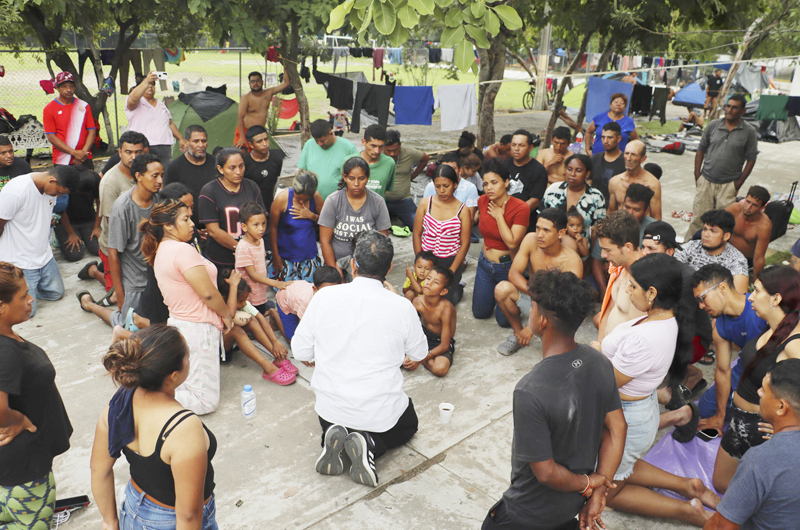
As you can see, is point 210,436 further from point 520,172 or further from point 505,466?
point 520,172

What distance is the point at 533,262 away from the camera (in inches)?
212

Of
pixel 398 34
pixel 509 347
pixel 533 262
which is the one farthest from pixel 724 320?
pixel 398 34

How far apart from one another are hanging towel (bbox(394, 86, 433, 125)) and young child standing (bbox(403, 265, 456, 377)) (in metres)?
4.84

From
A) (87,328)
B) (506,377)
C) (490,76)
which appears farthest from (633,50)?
(87,328)

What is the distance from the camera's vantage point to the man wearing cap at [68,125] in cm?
780

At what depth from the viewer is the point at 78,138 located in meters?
8.06

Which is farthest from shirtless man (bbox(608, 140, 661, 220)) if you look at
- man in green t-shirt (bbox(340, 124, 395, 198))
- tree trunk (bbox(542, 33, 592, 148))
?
tree trunk (bbox(542, 33, 592, 148))

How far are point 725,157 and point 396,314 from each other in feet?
18.9

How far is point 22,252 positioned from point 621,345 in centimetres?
554

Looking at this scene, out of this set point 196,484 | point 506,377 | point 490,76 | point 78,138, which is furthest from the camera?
point 490,76

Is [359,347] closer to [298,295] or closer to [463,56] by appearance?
[463,56]

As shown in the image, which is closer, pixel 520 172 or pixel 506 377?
pixel 506 377

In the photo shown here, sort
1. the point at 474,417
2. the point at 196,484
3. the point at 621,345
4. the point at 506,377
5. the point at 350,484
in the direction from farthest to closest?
the point at 506,377 → the point at 474,417 → the point at 350,484 → the point at 621,345 → the point at 196,484

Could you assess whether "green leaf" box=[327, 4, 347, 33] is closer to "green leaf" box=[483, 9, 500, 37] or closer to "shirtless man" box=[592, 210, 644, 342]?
"green leaf" box=[483, 9, 500, 37]
